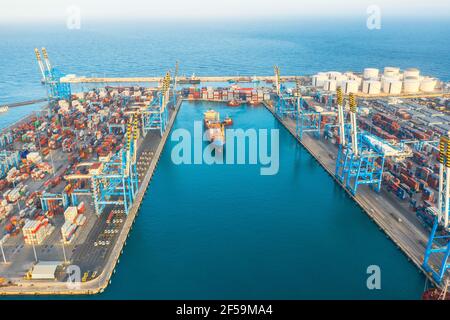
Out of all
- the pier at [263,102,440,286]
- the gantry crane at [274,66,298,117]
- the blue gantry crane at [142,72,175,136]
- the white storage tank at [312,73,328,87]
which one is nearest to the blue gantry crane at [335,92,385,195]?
the pier at [263,102,440,286]

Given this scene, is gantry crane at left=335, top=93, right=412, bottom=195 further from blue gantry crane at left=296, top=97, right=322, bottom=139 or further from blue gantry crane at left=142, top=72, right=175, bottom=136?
blue gantry crane at left=142, top=72, right=175, bottom=136

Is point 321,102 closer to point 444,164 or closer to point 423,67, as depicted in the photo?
point 444,164

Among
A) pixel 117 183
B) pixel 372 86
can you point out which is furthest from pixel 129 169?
pixel 372 86

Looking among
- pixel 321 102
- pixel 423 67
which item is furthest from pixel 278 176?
pixel 423 67

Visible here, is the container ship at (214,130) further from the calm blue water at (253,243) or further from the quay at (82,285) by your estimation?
the quay at (82,285)

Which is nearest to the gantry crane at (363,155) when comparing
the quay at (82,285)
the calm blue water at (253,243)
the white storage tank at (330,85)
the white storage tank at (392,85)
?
the calm blue water at (253,243)

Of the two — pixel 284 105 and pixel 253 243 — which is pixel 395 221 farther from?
pixel 284 105
